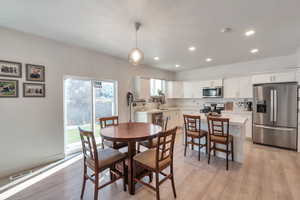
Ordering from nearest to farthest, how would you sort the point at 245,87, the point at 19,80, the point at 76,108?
1. the point at 19,80
2. the point at 76,108
3. the point at 245,87

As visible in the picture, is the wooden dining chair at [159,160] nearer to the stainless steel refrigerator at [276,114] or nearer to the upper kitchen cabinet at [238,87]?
the stainless steel refrigerator at [276,114]

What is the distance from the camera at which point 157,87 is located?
5.89m

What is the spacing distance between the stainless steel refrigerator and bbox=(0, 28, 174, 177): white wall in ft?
16.1

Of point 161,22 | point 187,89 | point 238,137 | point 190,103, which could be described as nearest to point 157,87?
point 187,89

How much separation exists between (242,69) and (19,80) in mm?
6233

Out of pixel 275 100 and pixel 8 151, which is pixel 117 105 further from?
pixel 275 100

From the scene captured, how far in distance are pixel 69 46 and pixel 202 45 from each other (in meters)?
3.19

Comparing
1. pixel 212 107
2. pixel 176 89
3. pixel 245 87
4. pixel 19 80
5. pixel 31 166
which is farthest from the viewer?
pixel 176 89

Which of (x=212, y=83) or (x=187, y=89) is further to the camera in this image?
(x=187, y=89)

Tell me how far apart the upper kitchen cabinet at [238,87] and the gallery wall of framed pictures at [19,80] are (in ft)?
18.1

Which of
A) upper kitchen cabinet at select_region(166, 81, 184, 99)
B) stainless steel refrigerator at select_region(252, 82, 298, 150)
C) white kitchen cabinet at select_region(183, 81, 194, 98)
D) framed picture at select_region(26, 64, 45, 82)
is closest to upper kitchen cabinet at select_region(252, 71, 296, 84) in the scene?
stainless steel refrigerator at select_region(252, 82, 298, 150)

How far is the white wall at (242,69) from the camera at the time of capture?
13.3 ft

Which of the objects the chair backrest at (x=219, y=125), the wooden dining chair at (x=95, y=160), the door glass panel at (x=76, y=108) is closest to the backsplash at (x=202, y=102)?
the chair backrest at (x=219, y=125)

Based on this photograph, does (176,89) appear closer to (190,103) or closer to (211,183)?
(190,103)
